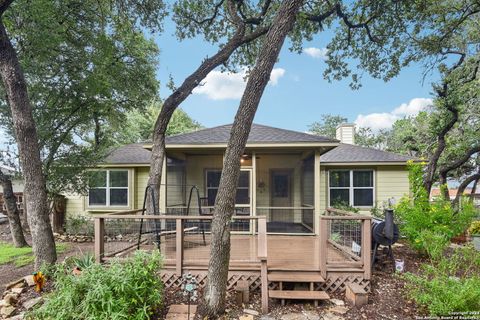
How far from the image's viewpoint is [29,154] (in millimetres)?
4453

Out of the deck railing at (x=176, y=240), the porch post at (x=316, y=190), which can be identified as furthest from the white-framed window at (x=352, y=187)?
the deck railing at (x=176, y=240)

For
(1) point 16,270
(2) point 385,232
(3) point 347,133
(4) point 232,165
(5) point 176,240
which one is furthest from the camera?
(3) point 347,133

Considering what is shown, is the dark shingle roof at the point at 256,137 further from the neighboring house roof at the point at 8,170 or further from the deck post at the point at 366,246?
the neighboring house roof at the point at 8,170

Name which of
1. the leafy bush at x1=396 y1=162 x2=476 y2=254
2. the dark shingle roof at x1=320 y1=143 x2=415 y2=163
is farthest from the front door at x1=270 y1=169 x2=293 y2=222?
the leafy bush at x1=396 y1=162 x2=476 y2=254

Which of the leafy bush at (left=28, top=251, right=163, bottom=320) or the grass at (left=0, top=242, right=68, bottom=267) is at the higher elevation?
the leafy bush at (left=28, top=251, right=163, bottom=320)

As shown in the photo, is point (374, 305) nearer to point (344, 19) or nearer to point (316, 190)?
point (316, 190)

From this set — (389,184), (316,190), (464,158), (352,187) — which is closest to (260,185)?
(316,190)

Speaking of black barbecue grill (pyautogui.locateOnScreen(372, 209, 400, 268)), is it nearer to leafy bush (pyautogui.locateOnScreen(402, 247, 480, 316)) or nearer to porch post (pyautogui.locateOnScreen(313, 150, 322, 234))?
leafy bush (pyautogui.locateOnScreen(402, 247, 480, 316))

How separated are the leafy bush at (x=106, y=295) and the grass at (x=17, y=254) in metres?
3.46

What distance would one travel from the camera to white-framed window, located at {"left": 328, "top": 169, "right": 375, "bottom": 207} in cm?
954

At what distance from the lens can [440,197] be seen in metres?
6.25

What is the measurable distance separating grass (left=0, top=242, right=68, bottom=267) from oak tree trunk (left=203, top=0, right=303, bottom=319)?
4.93 meters

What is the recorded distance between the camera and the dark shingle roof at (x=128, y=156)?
9.62 m

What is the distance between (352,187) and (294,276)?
20.5 ft
